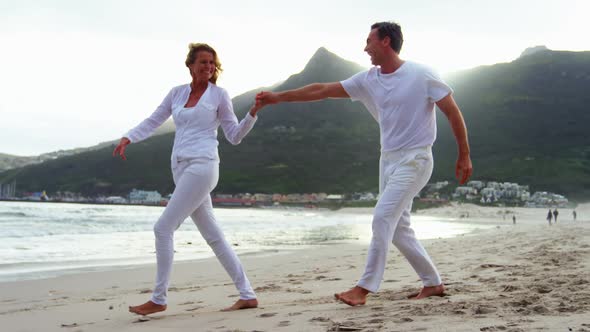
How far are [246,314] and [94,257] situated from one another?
782cm

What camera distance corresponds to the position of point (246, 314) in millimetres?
3910

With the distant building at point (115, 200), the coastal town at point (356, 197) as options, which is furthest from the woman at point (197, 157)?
the distant building at point (115, 200)

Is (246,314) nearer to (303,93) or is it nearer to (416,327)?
(416,327)

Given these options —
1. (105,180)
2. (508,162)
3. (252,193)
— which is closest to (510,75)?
(508,162)

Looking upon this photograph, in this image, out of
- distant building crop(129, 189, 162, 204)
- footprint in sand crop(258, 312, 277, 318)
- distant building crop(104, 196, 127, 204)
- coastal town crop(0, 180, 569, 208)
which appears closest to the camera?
footprint in sand crop(258, 312, 277, 318)

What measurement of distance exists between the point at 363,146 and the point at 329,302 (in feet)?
403

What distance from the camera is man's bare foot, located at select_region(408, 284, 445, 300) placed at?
424cm

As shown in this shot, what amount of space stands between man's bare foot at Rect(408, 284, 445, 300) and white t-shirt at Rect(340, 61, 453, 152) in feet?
3.69

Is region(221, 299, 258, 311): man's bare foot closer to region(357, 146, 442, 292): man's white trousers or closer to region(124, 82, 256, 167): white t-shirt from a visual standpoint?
region(357, 146, 442, 292): man's white trousers

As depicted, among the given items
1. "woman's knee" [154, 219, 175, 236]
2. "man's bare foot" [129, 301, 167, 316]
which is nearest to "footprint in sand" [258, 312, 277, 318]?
"man's bare foot" [129, 301, 167, 316]

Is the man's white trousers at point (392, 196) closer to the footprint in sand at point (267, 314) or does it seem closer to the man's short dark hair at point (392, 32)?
the footprint in sand at point (267, 314)

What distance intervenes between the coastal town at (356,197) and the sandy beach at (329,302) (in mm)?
66726

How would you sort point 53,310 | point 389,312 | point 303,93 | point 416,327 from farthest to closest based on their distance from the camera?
point 53,310 → point 303,93 → point 389,312 → point 416,327

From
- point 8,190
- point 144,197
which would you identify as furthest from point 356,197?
point 8,190
